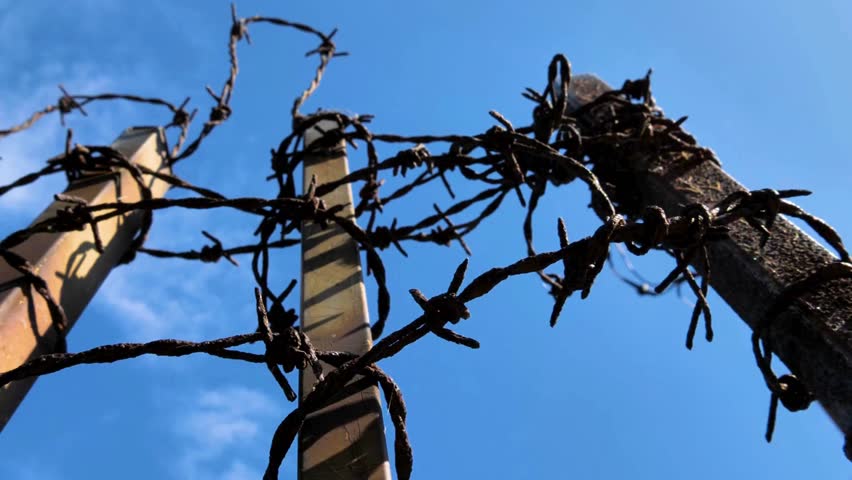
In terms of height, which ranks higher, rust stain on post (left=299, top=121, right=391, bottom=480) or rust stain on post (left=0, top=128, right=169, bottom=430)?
rust stain on post (left=0, top=128, right=169, bottom=430)

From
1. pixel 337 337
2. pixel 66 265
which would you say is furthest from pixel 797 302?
pixel 66 265

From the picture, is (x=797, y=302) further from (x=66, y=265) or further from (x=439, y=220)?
(x=66, y=265)

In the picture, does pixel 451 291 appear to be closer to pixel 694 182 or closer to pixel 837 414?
pixel 837 414

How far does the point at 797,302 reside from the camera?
164 centimetres

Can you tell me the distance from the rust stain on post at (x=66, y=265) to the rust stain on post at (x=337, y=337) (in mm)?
606

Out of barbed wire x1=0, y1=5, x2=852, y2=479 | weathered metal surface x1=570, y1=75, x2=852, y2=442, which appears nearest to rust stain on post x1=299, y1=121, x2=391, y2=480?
barbed wire x1=0, y1=5, x2=852, y2=479

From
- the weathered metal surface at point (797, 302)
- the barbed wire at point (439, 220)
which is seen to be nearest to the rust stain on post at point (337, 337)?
the barbed wire at point (439, 220)

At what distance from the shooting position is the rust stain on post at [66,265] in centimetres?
169

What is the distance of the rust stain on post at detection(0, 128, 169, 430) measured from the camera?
169 centimetres

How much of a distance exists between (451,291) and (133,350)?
52cm

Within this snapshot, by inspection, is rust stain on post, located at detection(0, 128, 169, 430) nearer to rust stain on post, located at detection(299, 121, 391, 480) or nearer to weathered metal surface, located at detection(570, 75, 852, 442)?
rust stain on post, located at detection(299, 121, 391, 480)

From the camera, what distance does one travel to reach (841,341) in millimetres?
1503

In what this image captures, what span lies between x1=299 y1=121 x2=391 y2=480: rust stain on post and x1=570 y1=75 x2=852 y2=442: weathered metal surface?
0.95 metres

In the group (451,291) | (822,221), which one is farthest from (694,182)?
(451,291)
